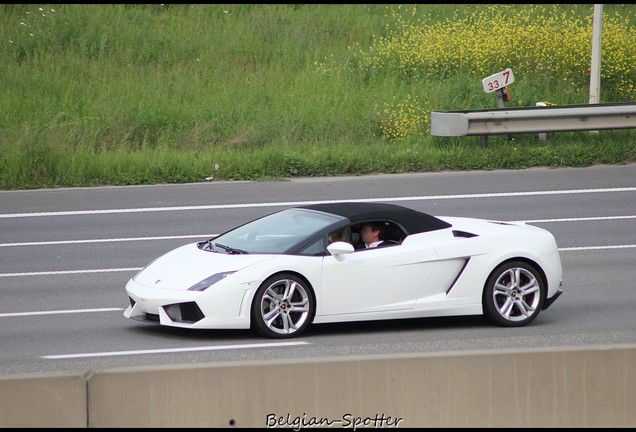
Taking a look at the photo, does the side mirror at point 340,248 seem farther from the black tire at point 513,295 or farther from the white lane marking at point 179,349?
the black tire at point 513,295

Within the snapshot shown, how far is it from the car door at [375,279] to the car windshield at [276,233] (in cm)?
43

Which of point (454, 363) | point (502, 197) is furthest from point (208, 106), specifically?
point (454, 363)

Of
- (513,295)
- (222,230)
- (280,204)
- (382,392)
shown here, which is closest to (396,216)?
(513,295)

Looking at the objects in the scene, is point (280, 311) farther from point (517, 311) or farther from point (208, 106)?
point (208, 106)

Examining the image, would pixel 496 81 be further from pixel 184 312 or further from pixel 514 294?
pixel 184 312

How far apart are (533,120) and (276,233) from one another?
1185cm

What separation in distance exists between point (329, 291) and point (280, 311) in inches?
19.7

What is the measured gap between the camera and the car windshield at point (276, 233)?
31.9 ft

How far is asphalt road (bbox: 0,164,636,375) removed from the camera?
9102 mm

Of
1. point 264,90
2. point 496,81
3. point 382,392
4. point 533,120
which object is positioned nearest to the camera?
point 382,392

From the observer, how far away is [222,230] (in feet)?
49.8

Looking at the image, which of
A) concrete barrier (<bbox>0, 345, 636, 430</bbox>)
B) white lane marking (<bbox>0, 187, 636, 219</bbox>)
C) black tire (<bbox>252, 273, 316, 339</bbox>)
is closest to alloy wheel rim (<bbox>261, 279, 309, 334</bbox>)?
black tire (<bbox>252, 273, 316, 339</bbox>)

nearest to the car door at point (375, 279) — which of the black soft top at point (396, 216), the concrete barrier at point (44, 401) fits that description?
the black soft top at point (396, 216)

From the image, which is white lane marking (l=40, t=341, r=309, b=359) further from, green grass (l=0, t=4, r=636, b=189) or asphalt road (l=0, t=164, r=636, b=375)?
green grass (l=0, t=4, r=636, b=189)
